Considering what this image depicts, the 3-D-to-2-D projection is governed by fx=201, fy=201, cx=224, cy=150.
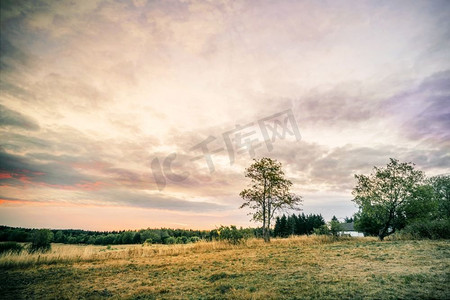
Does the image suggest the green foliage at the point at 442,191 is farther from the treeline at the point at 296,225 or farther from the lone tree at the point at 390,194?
the treeline at the point at 296,225

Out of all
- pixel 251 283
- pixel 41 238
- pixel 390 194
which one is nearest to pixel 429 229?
pixel 390 194

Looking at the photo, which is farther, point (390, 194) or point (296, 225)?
point (296, 225)

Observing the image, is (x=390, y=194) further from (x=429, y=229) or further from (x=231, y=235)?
(x=231, y=235)

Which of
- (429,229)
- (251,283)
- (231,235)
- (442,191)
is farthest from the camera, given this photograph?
(442,191)

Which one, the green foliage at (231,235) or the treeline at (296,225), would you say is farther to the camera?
the treeline at (296,225)

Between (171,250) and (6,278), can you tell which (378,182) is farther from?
(6,278)

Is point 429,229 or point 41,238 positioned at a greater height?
point 429,229

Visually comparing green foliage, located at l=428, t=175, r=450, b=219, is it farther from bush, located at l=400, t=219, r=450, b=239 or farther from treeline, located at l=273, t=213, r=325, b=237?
treeline, located at l=273, t=213, r=325, b=237

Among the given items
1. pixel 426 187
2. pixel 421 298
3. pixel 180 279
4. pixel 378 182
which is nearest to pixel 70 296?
pixel 180 279

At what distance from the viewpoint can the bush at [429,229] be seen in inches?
785

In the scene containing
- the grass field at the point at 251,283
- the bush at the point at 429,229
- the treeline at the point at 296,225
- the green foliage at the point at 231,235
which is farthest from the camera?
the treeline at the point at 296,225

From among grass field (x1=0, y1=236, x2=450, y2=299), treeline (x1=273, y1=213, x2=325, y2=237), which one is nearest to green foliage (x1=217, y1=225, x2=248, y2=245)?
grass field (x1=0, y1=236, x2=450, y2=299)

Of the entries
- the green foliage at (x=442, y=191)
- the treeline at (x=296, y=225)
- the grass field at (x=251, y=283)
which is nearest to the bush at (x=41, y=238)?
the grass field at (x=251, y=283)

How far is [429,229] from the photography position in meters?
21.0
